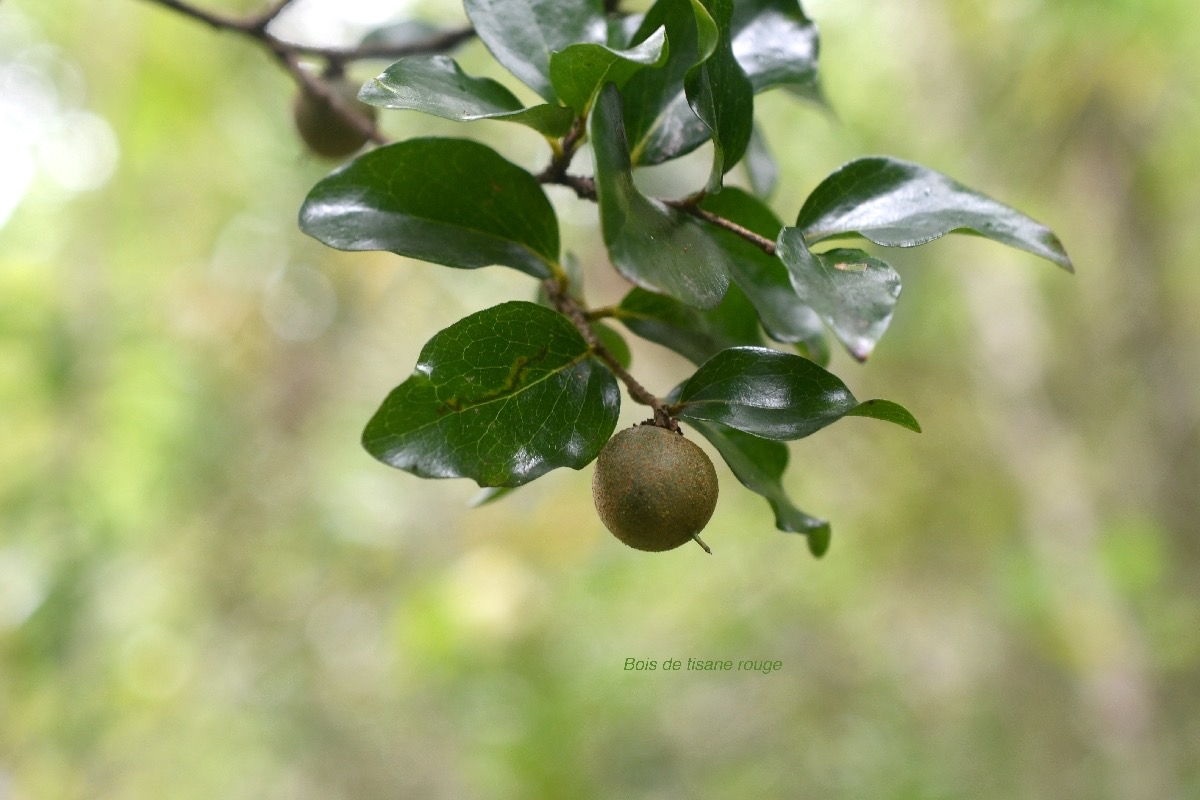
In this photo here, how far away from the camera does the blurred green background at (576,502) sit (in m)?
2.31

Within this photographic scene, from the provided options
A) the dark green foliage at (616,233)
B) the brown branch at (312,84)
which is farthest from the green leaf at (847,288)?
the brown branch at (312,84)

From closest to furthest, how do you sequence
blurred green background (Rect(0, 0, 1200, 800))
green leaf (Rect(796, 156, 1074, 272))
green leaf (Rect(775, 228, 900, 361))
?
green leaf (Rect(775, 228, 900, 361)), green leaf (Rect(796, 156, 1074, 272)), blurred green background (Rect(0, 0, 1200, 800))

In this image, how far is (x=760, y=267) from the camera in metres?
0.58

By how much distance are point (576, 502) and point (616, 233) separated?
250 cm

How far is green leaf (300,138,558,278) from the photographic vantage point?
1.59 ft

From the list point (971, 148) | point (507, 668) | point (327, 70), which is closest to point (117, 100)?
point (507, 668)

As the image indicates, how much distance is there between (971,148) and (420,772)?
102 inches

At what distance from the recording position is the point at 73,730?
2123 mm

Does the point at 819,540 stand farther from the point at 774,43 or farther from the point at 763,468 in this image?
the point at 774,43

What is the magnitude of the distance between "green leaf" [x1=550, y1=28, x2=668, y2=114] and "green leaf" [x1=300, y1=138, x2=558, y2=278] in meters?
0.05

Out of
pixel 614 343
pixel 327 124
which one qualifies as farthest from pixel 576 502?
pixel 614 343

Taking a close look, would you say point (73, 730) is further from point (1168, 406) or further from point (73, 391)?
point (1168, 406)

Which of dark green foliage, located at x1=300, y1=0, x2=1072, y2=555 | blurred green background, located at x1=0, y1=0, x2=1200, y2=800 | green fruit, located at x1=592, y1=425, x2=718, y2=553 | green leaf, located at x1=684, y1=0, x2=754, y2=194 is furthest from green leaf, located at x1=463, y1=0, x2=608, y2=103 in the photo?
blurred green background, located at x1=0, y1=0, x2=1200, y2=800

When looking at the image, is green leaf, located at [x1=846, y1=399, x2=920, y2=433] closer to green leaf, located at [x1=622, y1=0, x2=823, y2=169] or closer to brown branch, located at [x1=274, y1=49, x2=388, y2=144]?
green leaf, located at [x1=622, y1=0, x2=823, y2=169]
